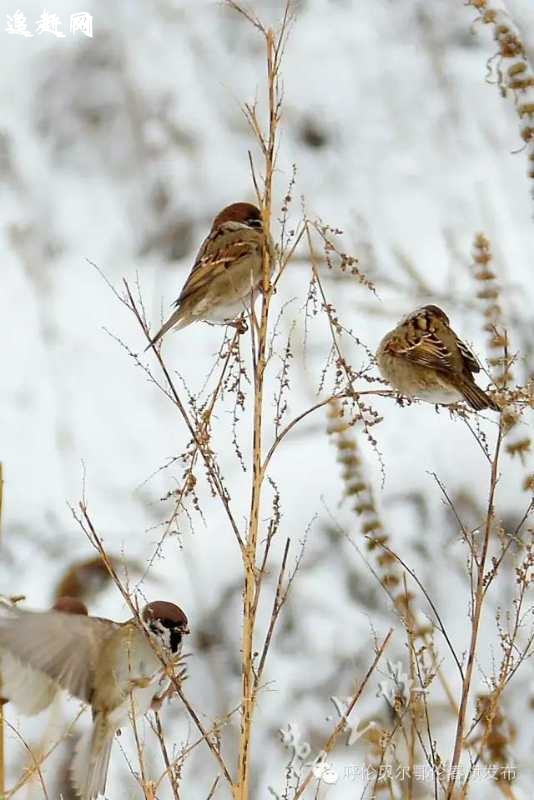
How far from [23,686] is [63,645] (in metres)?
0.05

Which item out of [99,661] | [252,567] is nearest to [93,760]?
[99,661]

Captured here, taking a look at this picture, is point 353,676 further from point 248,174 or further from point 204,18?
point 204,18

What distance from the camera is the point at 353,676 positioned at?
153 centimetres

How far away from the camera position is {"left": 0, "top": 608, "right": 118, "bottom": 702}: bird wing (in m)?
0.85

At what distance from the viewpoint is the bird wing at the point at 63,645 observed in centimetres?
85

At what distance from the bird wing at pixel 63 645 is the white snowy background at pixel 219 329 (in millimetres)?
552

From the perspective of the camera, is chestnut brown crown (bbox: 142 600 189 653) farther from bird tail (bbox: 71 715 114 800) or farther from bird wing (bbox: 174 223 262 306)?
bird wing (bbox: 174 223 262 306)


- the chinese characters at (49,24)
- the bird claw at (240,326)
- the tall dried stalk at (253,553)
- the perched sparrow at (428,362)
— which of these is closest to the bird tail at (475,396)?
the perched sparrow at (428,362)

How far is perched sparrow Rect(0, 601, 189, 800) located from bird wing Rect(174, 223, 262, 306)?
0.42 m

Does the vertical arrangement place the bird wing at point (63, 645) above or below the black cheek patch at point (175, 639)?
below

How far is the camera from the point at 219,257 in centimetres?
120

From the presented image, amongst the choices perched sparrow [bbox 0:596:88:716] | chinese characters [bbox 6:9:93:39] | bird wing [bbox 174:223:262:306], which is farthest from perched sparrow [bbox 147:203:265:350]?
chinese characters [bbox 6:9:93:39]

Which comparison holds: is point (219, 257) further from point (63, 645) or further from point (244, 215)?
point (63, 645)

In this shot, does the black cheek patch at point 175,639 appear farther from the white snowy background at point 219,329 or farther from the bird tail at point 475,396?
the white snowy background at point 219,329
